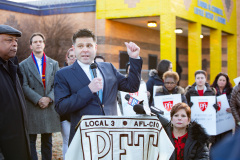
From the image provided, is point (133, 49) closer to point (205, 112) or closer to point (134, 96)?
point (134, 96)

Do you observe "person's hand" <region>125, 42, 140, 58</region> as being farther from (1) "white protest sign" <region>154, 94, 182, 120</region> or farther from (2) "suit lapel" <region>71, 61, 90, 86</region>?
(1) "white protest sign" <region>154, 94, 182, 120</region>

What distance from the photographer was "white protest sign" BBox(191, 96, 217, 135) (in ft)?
24.7

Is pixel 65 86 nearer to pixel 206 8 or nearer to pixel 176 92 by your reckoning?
pixel 176 92

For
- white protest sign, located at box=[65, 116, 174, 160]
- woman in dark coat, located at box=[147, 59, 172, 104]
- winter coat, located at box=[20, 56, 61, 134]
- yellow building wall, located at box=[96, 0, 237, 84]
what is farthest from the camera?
yellow building wall, located at box=[96, 0, 237, 84]

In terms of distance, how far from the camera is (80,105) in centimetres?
358

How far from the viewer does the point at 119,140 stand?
11.4 feet

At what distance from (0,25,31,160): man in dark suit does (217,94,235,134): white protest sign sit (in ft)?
16.3

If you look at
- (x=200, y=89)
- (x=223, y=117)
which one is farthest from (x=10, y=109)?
(x=223, y=117)

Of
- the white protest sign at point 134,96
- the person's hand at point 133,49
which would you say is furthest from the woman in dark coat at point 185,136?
the white protest sign at point 134,96

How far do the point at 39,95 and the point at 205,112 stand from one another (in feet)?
10.8

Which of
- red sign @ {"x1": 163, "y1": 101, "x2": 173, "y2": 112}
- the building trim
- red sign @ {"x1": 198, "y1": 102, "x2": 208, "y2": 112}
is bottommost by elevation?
red sign @ {"x1": 198, "y1": 102, "x2": 208, "y2": 112}

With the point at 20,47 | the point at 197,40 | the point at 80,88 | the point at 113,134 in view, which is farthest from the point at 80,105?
the point at 197,40

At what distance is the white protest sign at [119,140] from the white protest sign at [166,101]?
10.4ft

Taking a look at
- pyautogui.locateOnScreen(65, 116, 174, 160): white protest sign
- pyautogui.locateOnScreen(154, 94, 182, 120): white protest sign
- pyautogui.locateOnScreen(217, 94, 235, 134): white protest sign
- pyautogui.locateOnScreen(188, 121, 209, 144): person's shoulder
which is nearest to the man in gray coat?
pyautogui.locateOnScreen(154, 94, 182, 120): white protest sign
